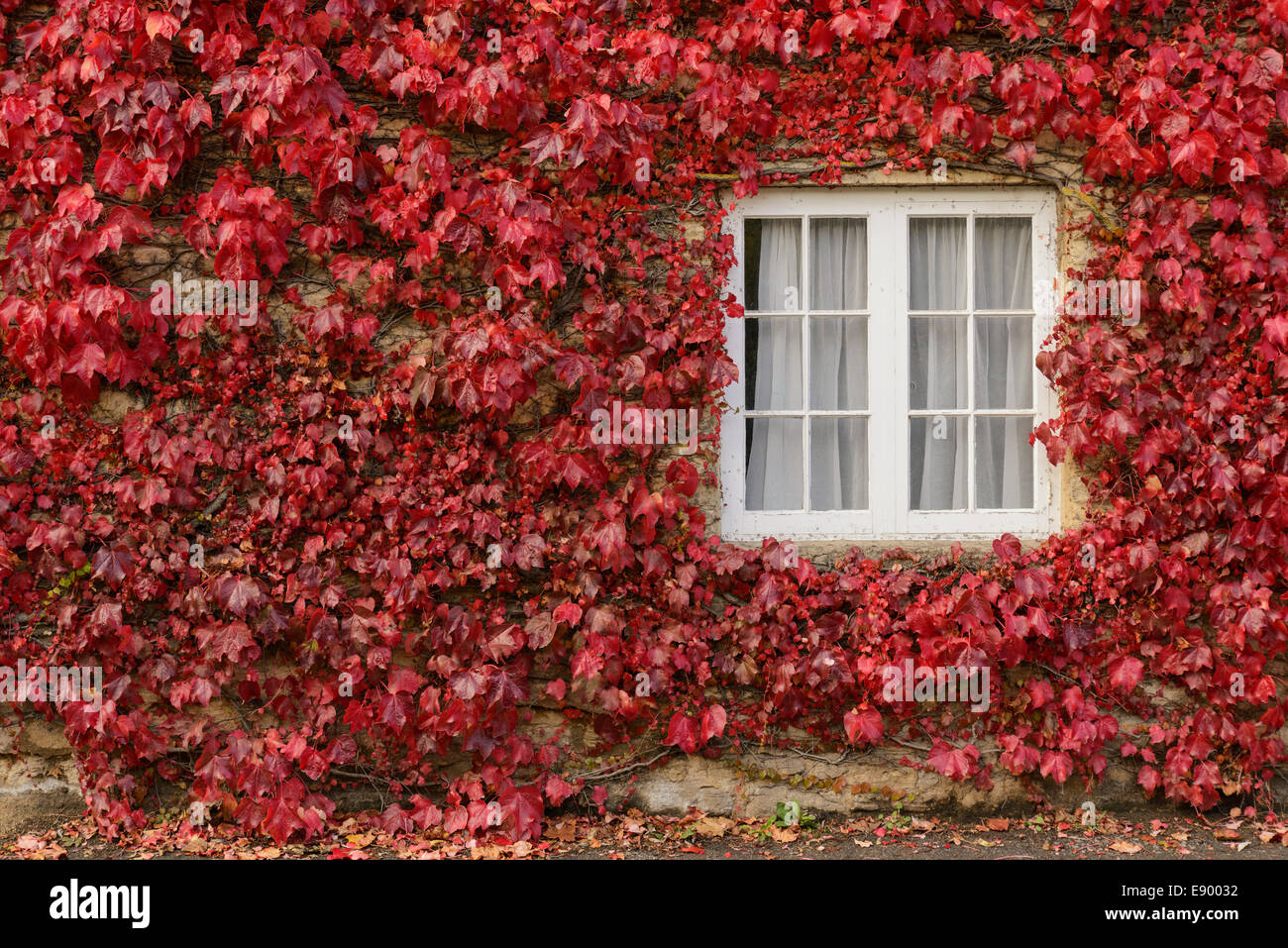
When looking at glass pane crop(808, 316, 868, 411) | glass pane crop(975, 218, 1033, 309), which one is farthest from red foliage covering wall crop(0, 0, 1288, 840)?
glass pane crop(808, 316, 868, 411)

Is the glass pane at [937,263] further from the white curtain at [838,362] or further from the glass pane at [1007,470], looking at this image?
the glass pane at [1007,470]

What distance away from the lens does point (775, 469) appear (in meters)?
4.61

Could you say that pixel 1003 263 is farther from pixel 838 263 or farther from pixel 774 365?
pixel 774 365

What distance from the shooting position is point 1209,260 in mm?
4445

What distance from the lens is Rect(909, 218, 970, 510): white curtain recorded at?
15.1 ft

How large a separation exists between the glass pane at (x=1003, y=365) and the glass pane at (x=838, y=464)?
542 mm

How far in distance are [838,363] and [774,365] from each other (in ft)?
0.91

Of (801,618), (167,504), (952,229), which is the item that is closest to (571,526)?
(801,618)

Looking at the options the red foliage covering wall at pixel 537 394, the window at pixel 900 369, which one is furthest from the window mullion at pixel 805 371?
the red foliage covering wall at pixel 537 394

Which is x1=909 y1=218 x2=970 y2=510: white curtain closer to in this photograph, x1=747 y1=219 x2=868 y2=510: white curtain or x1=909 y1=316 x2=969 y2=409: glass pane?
x1=909 y1=316 x2=969 y2=409: glass pane

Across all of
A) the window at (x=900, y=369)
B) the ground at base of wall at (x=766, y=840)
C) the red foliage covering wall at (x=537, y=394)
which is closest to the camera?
the ground at base of wall at (x=766, y=840)

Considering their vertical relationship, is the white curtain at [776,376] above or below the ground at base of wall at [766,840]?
above

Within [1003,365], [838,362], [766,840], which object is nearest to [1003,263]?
[1003,365]

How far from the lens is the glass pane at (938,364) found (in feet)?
15.1
